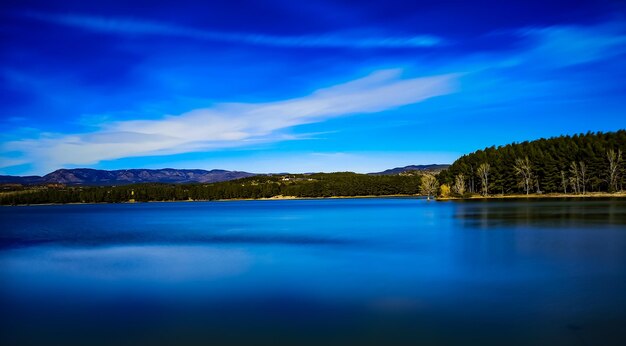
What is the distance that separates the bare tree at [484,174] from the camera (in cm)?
7894

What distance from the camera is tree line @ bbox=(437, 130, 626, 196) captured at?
2655 inches

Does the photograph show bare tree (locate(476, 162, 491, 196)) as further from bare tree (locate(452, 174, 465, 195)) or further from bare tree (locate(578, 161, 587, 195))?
bare tree (locate(578, 161, 587, 195))

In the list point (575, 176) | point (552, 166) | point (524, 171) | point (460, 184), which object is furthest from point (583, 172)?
point (460, 184)

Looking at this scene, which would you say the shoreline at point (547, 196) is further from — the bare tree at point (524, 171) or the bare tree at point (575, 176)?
the bare tree at point (524, 171)

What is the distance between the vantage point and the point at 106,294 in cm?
1262

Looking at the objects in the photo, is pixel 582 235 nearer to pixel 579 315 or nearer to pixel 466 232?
pixel 466 232

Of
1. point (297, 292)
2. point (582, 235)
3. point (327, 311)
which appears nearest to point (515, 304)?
point (327, 311)

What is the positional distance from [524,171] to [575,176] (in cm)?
716

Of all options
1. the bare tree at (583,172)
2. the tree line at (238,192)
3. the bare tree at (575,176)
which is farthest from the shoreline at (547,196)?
the tree line at (238,192)

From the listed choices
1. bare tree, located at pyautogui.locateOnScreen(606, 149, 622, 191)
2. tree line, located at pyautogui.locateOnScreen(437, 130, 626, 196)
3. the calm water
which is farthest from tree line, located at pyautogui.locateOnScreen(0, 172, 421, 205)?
the calm water

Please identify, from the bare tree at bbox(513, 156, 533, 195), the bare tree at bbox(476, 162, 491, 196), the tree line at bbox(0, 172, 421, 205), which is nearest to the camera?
the bare tree at bbox(513, 156, 533, 195)

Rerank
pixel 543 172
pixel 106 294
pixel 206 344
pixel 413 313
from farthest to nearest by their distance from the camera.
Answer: pixel 543 172 → pixel 106 294 → pixel 413 313 → pixel 206 344

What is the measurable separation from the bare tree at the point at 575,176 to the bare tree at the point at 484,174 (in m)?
12.6

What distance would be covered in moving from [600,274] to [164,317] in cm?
1148
